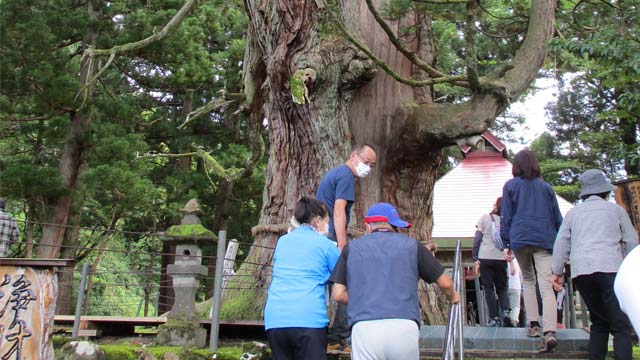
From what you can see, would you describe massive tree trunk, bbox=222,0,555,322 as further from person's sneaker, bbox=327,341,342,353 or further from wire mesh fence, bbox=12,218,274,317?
person's sneaker, bbox=327,341,342,353

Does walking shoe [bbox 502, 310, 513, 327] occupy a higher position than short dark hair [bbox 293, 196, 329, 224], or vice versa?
short dark hair [bbox 293, 196, 329, 224]

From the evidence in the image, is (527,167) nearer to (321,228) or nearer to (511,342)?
(511,342)

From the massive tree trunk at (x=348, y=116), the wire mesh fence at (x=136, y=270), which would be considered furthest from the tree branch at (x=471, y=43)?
the wire mesh fence at (x=136, y=270)

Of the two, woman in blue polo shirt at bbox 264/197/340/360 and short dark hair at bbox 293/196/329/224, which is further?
short dark hair at bbox 293/196/329/224

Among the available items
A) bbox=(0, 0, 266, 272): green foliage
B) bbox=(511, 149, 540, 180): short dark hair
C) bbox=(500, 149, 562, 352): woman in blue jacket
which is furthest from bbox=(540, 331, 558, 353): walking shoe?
bbox=(0, 0, 266, 272): green foliage

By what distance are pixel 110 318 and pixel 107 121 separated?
6775mm

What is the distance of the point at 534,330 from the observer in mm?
5398

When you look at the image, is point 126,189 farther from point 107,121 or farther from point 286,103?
point 286,103

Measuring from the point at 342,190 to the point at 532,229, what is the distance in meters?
1.67

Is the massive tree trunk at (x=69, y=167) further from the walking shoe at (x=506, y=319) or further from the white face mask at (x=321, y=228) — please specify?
the white face mask at (x=321, y=228)

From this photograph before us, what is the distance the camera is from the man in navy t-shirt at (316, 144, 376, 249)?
5.04 meters

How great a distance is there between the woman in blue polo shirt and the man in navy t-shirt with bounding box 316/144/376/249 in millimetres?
899

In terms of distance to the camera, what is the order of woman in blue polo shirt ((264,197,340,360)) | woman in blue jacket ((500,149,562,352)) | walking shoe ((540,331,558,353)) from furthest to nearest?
woman in blue jacket ((500,149,562,352))
walking shoe ((540,331,558,353))
woman in blue polo shirt ((264,197,340,360))

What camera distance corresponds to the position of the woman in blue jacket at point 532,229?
5.23 m
